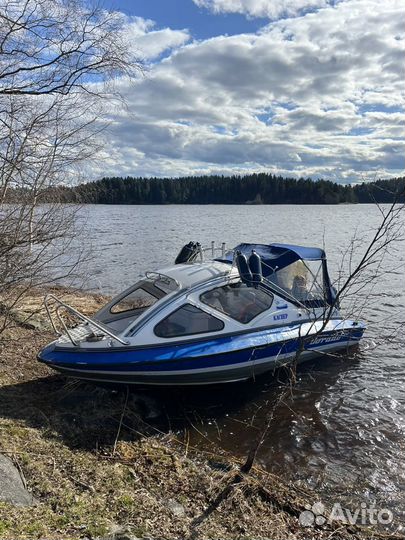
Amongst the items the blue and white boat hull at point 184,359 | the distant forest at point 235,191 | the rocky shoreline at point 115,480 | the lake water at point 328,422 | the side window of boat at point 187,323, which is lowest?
the lake water at point 328,422

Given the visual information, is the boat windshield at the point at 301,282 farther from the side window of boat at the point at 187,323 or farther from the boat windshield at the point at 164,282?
the boat windshield at the point at 164,282

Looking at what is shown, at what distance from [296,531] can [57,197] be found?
517cm

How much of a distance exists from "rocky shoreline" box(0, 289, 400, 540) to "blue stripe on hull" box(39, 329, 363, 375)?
0.64 metres

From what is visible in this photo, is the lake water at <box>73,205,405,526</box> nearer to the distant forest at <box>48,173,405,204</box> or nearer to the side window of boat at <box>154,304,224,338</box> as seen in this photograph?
the side window of boat at <box>154,304,224,338</box>

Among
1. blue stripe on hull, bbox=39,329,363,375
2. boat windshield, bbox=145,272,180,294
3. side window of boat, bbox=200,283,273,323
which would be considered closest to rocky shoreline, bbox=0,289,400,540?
blue stripe on hull, bbox=39,329,363,375

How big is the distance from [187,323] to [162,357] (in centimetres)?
76

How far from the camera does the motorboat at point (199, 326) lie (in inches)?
273

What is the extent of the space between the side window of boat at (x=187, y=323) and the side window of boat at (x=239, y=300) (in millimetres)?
259

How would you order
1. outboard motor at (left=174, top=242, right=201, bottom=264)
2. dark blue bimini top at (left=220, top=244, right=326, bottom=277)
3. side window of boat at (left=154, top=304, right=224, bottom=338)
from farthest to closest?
outboard motor at (left=174, top=242, right=201, bottom=264) → dark blue bimini top at (left=220, top=244, right=326, bottom=277) → side window of boat at (left=154, top=304, right=224, bottom=338)

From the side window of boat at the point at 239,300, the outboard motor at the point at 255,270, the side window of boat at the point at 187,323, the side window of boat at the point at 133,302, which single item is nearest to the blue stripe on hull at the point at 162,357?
the side window of boat at the point at 187,323

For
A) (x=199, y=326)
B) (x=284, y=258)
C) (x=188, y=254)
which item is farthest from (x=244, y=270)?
(x=188, y=254)

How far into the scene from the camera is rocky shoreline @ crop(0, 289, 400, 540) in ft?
13.2

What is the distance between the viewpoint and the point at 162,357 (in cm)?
701

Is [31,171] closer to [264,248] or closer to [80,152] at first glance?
[80,152]
